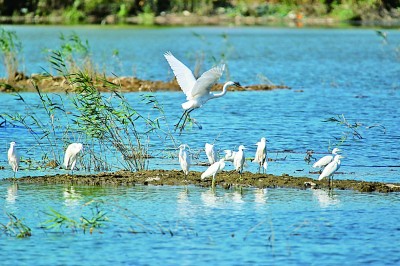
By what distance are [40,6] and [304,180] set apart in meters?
76.0

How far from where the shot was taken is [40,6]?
289 ft

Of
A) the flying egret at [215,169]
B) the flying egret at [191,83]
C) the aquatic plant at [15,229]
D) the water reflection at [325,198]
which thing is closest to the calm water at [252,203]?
the water reflection at [325,198]

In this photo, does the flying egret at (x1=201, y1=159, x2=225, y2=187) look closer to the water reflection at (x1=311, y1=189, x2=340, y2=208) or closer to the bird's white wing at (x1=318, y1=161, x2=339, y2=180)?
the water reflection at (x1=311, y1=189, x2=340, y2=208)

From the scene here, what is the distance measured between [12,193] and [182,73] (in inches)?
161

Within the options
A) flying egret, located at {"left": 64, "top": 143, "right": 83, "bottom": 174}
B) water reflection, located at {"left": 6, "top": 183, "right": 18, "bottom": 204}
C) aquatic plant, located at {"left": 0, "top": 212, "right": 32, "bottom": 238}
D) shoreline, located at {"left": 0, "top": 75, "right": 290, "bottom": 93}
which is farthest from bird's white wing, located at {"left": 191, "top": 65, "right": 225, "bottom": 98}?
shoreline, located at {"left": 0, "top": 75, "right": 290, "bottom": 93}

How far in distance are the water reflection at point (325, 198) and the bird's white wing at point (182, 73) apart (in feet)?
12.3

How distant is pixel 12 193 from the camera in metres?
14.2

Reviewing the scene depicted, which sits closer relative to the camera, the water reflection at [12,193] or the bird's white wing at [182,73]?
the water reflection at [12,193]

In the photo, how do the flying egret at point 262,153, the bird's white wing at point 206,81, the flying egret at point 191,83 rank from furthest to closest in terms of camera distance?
the flying egret at point 191,83
the bird's white wing at point 206,81
the flying egret at point 262,153

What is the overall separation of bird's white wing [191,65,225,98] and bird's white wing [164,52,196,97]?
150 mm

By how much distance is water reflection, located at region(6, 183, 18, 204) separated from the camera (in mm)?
13699

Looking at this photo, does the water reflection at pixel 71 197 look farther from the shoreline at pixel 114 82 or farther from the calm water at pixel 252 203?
the shoreline at pixel 114 82

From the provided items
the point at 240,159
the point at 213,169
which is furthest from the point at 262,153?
the point at 213,169

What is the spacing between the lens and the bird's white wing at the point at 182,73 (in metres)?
16.8
